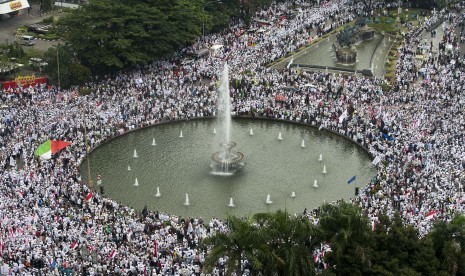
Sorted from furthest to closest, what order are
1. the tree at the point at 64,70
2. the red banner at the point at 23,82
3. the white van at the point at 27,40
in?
the white van at the point at 27,40, the tree at the point at 64,70, the red banner at the point at 23,82

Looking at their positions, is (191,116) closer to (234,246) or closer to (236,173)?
(236,173)

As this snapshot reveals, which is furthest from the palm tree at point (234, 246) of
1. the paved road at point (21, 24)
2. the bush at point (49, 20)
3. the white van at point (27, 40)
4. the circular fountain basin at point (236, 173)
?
the bush at point (49, 20)

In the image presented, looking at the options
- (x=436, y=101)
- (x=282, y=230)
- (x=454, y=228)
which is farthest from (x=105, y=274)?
(x=436, y=101)

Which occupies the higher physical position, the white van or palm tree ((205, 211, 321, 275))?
palm tree ((205, 211, 321, 275))

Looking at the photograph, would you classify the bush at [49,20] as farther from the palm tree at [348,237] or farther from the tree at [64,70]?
the palm tree at [348,237]

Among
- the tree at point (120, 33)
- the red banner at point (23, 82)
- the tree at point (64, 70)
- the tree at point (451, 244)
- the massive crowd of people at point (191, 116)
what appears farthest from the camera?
the tree at point (120, 33)

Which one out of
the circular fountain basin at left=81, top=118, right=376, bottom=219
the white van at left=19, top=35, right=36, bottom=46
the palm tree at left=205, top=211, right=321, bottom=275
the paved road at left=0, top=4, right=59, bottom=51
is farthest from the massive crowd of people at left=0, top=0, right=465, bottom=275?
the white van at left=19, top=35, right=36, bottom=46

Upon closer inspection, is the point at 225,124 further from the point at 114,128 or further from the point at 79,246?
the point at 79,246

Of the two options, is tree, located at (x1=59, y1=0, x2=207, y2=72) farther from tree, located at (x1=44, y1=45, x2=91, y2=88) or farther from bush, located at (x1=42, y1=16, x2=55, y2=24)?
Result: bush, located at (x1=42, y1=16, x2=55, y2=24)
